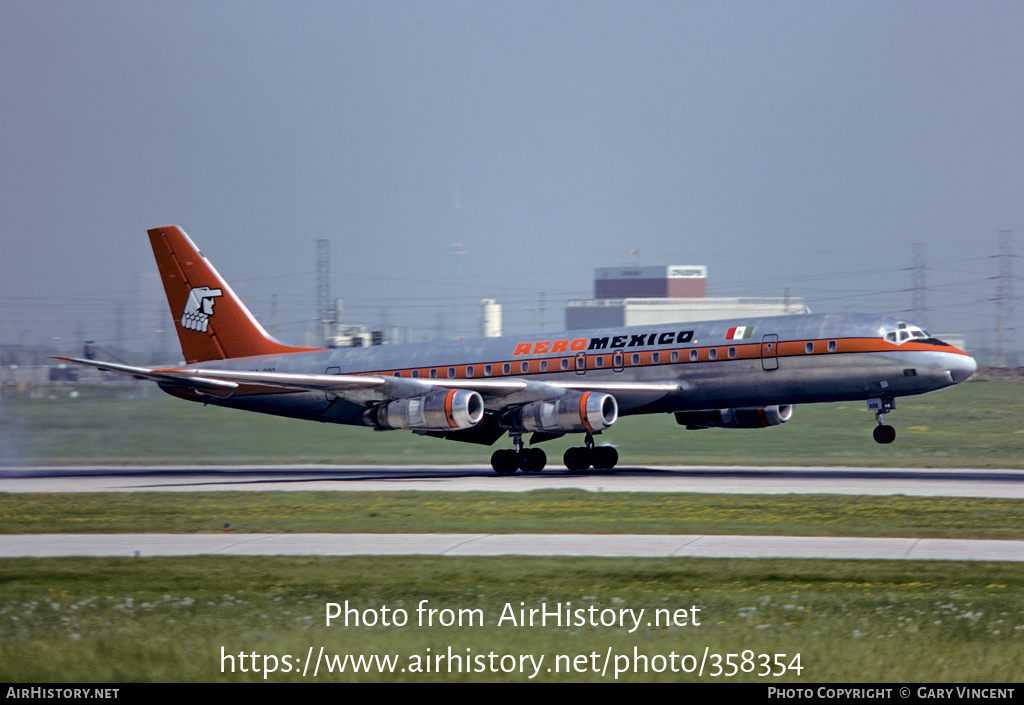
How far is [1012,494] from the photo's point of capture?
28.6 m

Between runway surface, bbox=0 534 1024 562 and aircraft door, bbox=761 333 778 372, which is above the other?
aircraft door, bbox=761 333 778 372

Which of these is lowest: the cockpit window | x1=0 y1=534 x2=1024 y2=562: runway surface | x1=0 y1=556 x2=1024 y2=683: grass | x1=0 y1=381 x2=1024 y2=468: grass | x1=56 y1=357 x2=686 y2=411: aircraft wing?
x1=0 y1=381 x2=1024 y2=468: grass

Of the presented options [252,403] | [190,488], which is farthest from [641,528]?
[252,403]

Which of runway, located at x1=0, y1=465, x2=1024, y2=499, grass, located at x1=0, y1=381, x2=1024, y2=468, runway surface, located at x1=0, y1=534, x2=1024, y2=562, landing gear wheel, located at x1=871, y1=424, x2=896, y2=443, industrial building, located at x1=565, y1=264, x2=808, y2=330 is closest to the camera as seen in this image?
runway surface, located at x1=0, y1=534, x2=1024, y2=562

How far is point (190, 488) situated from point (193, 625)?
70.2 ft

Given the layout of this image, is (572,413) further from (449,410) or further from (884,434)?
(884,434)

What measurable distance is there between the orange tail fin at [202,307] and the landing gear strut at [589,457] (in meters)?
13.3

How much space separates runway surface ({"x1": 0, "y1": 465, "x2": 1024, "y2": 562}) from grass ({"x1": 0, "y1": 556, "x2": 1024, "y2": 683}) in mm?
1285

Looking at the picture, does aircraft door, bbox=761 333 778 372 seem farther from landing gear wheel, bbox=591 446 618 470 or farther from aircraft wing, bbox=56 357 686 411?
landing gear wheel, bbox=591 446 618 470

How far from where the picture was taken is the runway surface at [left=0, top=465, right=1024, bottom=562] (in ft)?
65.0

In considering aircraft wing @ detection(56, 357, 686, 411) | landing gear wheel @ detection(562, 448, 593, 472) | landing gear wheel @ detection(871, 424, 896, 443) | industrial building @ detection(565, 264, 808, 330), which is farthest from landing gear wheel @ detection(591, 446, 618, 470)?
industrial building @ detection(565, 264, 808, 330)

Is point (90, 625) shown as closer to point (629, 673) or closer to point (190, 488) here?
point (629, 673)

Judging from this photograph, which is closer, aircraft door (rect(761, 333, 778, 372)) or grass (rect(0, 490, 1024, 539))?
grass (rect(0, 490, 1024, 539))
